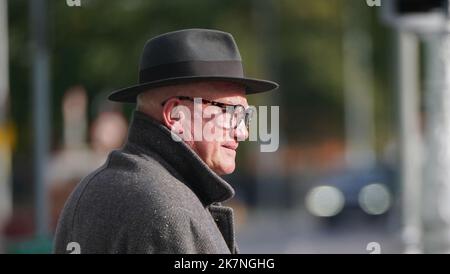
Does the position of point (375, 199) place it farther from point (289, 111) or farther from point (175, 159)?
point (175, 159)

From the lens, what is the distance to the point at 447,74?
7301mm

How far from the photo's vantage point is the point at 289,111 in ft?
137

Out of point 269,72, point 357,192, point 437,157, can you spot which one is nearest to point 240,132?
point 437,157

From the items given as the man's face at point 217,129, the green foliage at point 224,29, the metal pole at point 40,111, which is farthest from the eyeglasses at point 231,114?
the green foliage at point 224,29

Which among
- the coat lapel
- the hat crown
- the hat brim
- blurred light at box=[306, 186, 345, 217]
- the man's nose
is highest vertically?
the hat crown

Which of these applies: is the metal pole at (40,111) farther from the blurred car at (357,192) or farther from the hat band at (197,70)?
the blurred car at (357,192)

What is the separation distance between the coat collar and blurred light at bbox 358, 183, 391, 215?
23.1 meters

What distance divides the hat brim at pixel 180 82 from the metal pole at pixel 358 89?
3286 centimetres

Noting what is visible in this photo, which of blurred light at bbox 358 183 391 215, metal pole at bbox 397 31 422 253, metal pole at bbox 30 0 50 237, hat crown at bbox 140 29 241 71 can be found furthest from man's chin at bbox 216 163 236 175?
blurred light at bbox 358 183 391 215

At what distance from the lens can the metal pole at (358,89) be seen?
3878 centimetres

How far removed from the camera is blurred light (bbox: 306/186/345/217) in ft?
103

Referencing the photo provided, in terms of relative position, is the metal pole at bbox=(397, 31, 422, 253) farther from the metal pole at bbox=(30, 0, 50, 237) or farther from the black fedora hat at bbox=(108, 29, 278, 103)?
the black fedora hat at bbox=(108, 29, 278, 103)
